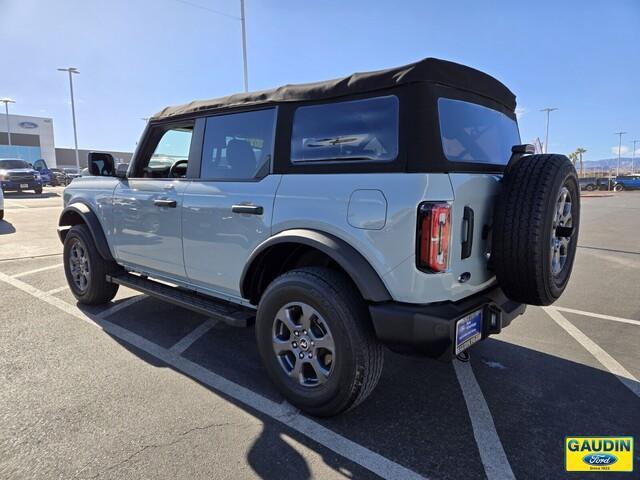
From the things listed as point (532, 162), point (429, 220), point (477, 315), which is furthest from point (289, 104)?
point (477, 315)

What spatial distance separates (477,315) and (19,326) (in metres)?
4.10

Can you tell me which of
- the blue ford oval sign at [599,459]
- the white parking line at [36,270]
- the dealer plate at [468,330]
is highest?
the dealer plate at [468,330]

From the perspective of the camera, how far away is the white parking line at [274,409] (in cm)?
217

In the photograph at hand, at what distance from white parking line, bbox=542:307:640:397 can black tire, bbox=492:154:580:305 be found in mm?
1118

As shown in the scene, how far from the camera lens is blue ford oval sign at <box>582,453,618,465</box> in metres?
2.21

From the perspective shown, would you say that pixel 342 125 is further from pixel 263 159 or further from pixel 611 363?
pixel 611 363

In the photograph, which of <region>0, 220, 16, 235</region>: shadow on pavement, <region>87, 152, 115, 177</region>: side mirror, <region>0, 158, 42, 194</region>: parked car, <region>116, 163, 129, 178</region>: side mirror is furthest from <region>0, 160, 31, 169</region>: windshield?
<region>116, 163, 129, 178</region>: side mirror

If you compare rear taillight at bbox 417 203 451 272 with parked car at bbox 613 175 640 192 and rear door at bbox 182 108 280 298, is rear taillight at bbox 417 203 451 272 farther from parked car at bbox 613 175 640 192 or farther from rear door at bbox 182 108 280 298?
parked car at bbox 613 175 640 192

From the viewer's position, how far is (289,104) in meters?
2.84

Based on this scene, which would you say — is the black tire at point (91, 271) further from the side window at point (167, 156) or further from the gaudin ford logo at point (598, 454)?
the gaudin ford logo at point (598, 454)

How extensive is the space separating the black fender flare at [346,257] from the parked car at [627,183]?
5071 centimetres

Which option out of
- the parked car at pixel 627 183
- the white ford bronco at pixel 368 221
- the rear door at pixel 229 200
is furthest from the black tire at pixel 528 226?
the parked car at pixel 627 183

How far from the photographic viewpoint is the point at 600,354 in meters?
3.49

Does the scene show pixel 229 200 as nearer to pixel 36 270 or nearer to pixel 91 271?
pixel 91 271
